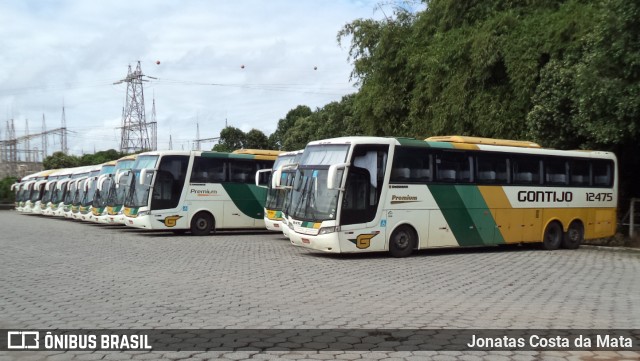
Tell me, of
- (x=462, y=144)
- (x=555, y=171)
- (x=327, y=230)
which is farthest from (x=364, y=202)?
(x=555, y=171)

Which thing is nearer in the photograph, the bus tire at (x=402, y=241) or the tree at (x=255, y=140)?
the bus tire at (x=402, y=241)

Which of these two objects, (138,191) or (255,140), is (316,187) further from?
(255,140)

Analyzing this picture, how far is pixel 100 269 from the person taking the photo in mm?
12867

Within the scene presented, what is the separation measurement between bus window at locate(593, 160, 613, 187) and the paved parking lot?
13.0 feet

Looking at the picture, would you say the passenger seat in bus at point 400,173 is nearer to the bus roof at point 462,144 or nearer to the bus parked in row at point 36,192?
the bus roof at point 462,144

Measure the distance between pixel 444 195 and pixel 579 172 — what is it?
567 centimetres

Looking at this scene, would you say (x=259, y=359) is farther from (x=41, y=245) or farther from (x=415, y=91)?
(x=415, y=91)

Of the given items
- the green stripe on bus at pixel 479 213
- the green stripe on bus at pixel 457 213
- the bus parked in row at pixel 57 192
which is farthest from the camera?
the bus parked in row at pixel 57 192

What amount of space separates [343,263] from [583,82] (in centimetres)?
953

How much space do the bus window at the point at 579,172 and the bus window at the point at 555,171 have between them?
0.31 meters

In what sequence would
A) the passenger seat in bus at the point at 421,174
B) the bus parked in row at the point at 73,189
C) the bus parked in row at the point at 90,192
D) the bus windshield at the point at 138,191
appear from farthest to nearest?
the bus parked in row at the point at 73,189 → the bus parked in row at the point at 90,192 → the bus windshield at the point at 138,191 → the passenger seat in bus at the point at 421,174

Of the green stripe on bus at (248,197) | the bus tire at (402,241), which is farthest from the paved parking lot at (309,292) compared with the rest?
the green stripe on bus at (248,197)

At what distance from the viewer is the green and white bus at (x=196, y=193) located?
23.1 metres

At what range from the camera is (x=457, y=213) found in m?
17.3
